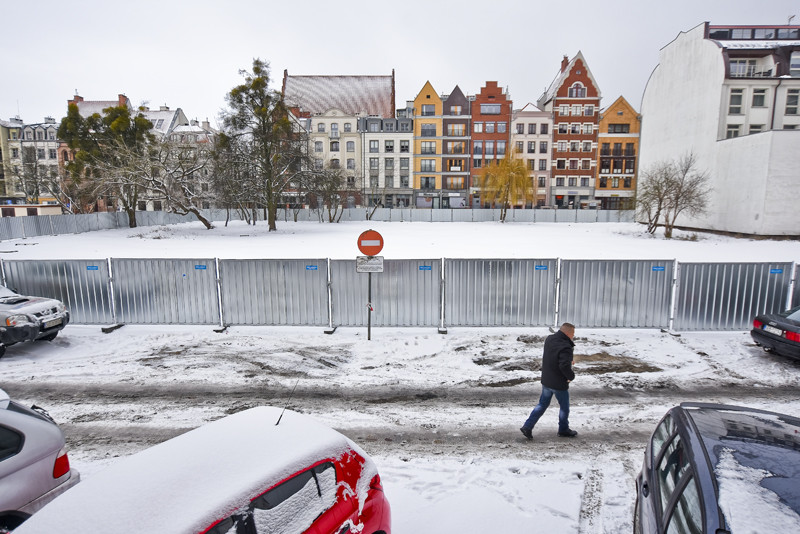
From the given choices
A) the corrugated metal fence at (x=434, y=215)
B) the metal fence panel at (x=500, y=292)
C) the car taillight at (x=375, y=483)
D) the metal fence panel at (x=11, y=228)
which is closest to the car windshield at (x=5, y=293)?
the metal fence panel at (x=500, y=292)

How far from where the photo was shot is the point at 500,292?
430 inches

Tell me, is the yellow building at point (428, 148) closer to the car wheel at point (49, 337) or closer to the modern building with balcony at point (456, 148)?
the modern building with balcony at point (456, 148)

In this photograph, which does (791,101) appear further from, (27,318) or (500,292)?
(27,318)

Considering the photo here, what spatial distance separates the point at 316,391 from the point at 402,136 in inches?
2654

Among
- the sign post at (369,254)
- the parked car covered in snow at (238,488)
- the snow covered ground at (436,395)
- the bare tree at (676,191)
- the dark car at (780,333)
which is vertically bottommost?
the snow covered ground at (436,395)

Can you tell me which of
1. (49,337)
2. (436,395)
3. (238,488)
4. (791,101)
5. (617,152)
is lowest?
(436,395)

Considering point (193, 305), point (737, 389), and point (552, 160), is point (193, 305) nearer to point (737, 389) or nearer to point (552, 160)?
point (737, 389)

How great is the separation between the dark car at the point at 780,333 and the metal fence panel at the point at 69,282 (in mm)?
15139

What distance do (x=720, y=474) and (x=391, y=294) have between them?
8.65m

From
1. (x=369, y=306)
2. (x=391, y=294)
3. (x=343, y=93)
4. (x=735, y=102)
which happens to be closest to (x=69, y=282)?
(x=369, y=306)

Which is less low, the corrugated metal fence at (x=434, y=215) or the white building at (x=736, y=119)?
the white building at (x=736, y=119)

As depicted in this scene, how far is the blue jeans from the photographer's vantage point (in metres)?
6.00

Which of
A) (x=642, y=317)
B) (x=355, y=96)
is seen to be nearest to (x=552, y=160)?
(x=355, y=96)

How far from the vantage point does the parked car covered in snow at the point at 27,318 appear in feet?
29.8
